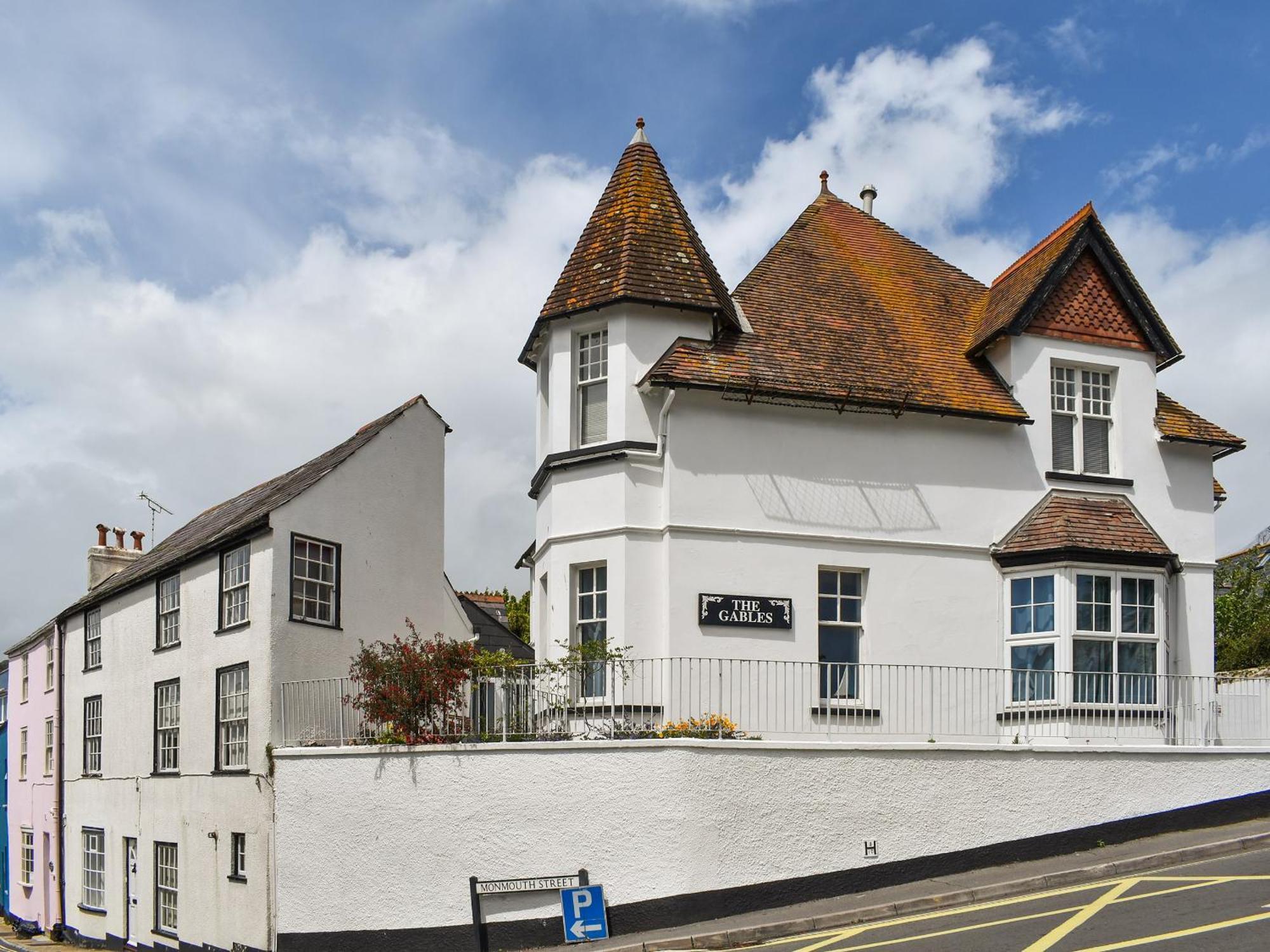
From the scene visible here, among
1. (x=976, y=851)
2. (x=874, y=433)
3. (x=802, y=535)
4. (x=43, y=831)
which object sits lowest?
(x=43, y=831)

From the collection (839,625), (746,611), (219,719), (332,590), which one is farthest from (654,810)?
(219,719)

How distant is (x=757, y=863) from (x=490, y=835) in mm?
3236

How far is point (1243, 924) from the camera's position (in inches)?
514

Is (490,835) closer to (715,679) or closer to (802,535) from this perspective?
(715,679)

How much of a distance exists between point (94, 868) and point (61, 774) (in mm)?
3402

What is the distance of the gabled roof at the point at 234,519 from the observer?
69.4ft

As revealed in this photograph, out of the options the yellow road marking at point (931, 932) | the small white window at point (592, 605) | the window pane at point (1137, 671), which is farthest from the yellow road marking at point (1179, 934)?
the small white window at point (592, 605)

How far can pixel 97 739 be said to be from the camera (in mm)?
27734

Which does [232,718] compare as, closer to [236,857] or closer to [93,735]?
[236,857]

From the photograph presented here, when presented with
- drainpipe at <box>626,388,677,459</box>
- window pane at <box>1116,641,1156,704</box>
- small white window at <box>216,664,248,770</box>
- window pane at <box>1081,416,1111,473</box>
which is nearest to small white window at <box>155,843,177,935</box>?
small white window at <box>216,664,248,770</box>

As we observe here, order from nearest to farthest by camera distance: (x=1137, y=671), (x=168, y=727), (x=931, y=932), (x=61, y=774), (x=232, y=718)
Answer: (x=931, y=932) → (x=1137, y=671) → (x=232, y=718) → (x=168, y=727) → (x=61, y=774)

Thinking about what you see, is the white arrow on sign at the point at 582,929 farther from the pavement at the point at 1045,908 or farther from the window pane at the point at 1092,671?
the window pane at the point at 1092,671

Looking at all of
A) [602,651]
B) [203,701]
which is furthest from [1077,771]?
[203,701]

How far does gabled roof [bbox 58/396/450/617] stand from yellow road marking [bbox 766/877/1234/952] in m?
10.3
